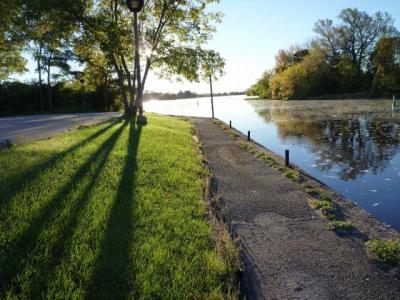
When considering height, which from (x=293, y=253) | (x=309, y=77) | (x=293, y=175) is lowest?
(x=293, y=253)

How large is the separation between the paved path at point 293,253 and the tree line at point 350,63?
222 ft

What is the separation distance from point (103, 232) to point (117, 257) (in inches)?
28.4

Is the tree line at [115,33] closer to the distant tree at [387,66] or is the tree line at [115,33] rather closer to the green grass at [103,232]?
the green grass at [103,232]

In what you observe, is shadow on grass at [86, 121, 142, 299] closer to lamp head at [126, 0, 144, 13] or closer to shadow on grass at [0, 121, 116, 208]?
shadow on grass at [0, 121, 116, 208]

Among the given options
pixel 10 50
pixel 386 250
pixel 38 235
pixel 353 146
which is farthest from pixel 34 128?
pixel 10 50

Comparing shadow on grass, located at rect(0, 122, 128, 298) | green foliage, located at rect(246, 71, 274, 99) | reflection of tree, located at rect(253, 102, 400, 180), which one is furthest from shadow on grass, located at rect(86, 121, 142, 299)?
green foliage, located at rect(246, 71, 274, 99)

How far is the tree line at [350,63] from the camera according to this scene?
66875mm

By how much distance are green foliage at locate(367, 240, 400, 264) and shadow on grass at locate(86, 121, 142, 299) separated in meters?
3.60

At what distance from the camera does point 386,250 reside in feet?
16.8

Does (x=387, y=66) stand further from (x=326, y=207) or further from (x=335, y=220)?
(x=335, y=220)

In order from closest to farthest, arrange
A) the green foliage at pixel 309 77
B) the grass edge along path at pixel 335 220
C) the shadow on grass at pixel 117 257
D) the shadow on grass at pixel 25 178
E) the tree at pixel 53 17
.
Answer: the shadow on grass at pixel 117 257 → the grass edge along path at pixel 335 220 → the shadow on grass at pixel 25 178 → the tree at pixel 53 17 → the green foliage at pixel 309 77

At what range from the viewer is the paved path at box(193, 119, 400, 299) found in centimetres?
425

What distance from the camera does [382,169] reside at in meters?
12.1

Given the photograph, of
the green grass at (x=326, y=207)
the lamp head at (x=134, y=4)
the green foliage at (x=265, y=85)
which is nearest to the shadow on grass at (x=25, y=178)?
the green grass at (x=326, y=207)
